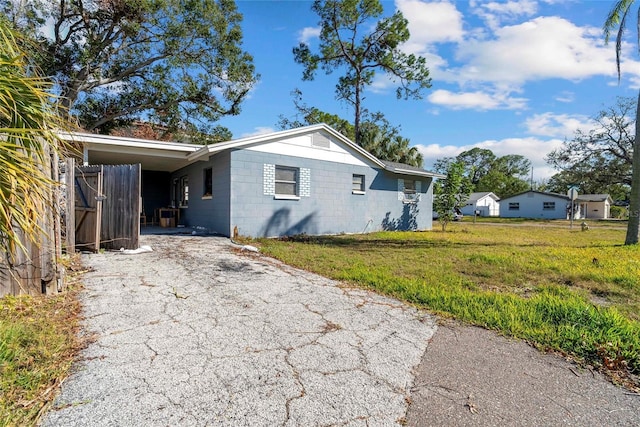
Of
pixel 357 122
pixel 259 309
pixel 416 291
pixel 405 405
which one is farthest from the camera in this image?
pixel 357 122

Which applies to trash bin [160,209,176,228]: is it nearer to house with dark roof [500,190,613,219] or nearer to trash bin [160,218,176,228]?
trash bin [160,218,176,228]

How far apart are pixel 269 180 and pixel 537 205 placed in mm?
40223

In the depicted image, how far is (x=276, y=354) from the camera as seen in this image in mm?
2568

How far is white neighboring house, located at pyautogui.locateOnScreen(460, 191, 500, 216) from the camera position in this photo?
139 ft

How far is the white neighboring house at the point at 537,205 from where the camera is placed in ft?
121

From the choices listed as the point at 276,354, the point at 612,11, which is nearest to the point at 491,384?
the point at 276,354

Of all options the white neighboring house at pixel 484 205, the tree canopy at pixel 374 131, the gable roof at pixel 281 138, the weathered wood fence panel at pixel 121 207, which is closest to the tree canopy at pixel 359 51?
the tree canopy at pixel 374 131

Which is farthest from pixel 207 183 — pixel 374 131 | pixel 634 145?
pixel 374 131

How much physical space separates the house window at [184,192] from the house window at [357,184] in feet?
22.0

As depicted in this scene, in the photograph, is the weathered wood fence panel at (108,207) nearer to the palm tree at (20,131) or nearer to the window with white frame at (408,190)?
the palm tree at (20,131)

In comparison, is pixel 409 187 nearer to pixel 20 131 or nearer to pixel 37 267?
pixel 37 267

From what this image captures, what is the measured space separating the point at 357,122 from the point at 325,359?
21.5 metres

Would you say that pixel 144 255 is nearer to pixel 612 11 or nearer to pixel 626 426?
pixel 626 426

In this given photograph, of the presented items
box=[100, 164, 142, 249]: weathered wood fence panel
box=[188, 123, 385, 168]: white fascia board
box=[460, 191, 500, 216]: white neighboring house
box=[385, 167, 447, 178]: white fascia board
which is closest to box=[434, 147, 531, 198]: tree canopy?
box=[460, 191, 500, 216]: white neighboring house
